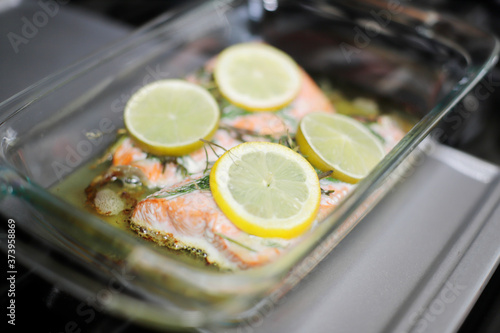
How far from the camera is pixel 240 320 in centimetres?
105

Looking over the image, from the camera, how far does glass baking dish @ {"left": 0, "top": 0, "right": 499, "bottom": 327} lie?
931 millimetres

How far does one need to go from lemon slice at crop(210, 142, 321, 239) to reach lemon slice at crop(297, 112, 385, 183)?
121mm

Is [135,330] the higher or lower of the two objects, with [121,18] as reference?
lower

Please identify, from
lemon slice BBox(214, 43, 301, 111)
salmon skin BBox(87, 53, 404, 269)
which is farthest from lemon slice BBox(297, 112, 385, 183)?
lemon slice BBox(214, 43, 301, 111)

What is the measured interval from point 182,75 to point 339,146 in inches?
31.3

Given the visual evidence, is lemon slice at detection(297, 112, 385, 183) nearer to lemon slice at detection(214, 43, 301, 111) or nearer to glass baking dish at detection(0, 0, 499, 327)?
glass baking dish at detection(0, 0, 499, 327)

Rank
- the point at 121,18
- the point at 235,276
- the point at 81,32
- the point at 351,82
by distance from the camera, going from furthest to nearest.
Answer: the point at 121,18 → the point at 81,32 → the point at 351,82 → the point at 235,276

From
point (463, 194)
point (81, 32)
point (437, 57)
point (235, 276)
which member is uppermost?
point (437, 57)

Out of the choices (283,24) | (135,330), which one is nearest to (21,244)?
(135,330)

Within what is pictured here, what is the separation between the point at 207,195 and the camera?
4.00 feet

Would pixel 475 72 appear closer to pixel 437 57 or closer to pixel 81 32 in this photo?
pixel 437 57

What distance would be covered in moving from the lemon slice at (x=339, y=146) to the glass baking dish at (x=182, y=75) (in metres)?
0.10

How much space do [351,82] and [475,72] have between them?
1.77ft

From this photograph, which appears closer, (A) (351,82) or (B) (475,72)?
(B) (475,72)
